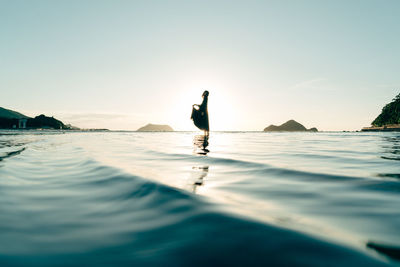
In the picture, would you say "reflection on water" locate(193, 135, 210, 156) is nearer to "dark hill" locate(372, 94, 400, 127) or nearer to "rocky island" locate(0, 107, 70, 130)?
"rocky island" locate(0, 107, 70, 130)

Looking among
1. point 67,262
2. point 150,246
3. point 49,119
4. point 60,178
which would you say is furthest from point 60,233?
point 49,119

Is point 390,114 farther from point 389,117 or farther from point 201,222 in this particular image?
point 201,222

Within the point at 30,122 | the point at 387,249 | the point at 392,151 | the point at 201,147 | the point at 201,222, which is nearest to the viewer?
the point at 387,249

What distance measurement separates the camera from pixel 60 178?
3.88 m

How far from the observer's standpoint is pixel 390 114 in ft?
314

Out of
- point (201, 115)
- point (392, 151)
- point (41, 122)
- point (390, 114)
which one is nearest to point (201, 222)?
point (392, 151)

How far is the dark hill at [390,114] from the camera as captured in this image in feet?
301

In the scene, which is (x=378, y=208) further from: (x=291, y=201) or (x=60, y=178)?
(x=60, y=178)

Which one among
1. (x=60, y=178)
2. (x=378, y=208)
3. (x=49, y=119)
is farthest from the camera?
(x=49, y=119)

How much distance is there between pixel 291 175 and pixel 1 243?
3.73 m

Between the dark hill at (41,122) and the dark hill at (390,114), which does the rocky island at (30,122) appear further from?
the dark hill at (390,114)

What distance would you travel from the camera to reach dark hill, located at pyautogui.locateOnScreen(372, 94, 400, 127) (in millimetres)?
91750

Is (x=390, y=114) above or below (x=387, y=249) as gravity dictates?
above

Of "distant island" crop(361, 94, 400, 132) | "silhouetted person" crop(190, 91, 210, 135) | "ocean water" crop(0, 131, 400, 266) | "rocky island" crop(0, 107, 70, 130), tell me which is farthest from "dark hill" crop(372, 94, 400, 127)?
"rocky island" crop(0, 107, 70, 130)
